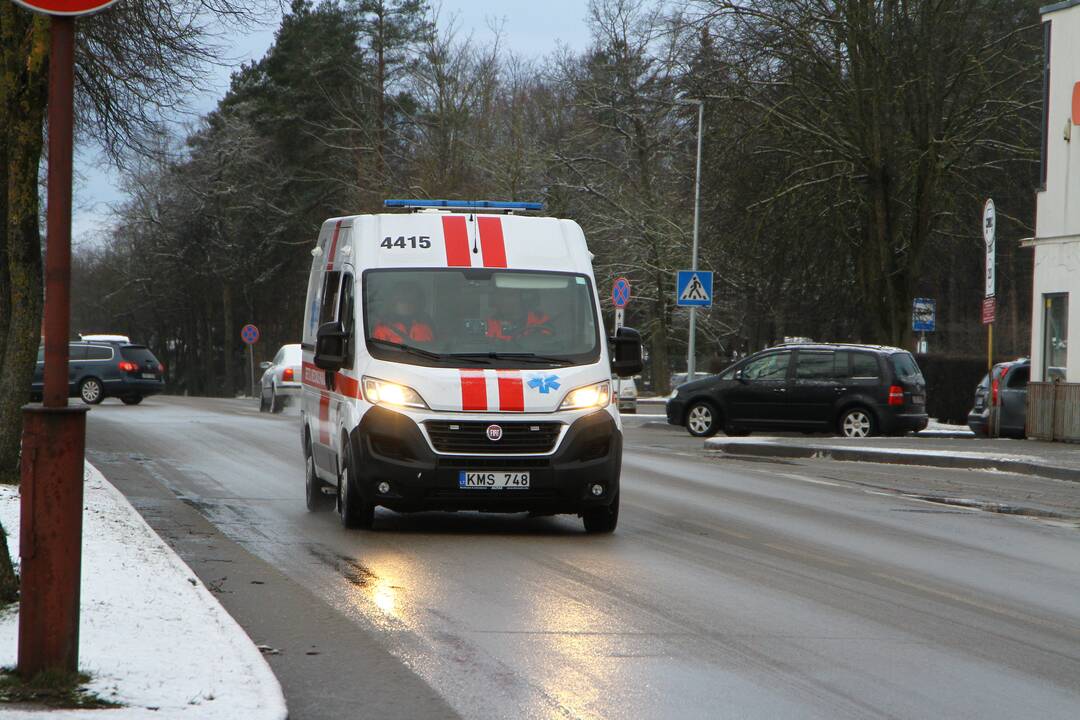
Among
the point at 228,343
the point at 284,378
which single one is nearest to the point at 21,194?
the point at 284,378

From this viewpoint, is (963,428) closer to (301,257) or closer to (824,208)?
(824,208)

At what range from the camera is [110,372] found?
38562 millimetres

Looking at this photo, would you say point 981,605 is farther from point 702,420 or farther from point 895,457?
point 702,420

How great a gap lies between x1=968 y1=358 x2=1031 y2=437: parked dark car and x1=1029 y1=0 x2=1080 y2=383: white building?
394mm

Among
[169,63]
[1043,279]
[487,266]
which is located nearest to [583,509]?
[487,266]

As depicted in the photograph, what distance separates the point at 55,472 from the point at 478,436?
20.1 ft

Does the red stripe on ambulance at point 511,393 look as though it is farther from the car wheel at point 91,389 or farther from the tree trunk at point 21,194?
the car wheel at point 91,389

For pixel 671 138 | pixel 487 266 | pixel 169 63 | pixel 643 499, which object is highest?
pixel 671 138

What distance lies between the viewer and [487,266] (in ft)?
41.5

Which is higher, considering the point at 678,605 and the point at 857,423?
the point at 857,423

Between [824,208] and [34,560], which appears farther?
[824,208]

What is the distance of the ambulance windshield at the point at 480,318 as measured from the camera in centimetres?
1205

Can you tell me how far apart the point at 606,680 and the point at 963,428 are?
26.5 meters

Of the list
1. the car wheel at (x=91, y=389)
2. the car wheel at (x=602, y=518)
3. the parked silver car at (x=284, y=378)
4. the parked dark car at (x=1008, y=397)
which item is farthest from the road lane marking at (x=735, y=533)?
the car wheel at (x=91, y=389)
